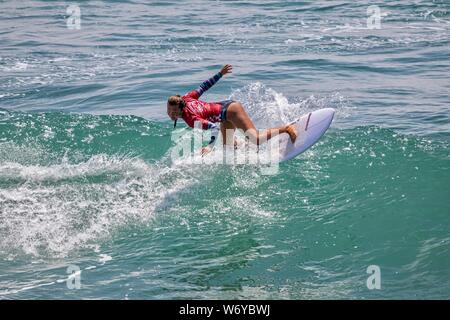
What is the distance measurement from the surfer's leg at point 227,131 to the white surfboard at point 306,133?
86 cm

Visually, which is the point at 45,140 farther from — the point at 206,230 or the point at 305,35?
the point at 305,35

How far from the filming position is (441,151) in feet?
41.2

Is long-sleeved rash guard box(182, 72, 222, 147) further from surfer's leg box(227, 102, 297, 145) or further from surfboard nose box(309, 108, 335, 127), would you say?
surfboard nose box(309, 108, 335, 127)

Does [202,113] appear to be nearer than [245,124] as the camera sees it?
Yes

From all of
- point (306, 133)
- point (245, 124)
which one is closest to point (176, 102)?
point (245, 124)

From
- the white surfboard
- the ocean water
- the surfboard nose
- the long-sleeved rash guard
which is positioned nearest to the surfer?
the long-sleeved rash guard

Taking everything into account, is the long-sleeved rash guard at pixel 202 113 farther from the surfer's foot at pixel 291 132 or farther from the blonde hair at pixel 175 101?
the surfer's foot at pixel 291 132

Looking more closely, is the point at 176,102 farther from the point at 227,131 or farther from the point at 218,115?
the point at 227,131

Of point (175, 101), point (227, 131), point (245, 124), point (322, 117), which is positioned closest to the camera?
point (175, 101)

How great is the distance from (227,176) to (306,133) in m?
1.47

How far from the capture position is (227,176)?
38.6 ft

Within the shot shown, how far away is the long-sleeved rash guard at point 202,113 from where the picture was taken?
11.1 metres

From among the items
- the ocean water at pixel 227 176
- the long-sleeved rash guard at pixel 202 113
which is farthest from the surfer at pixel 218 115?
the ocean water at pixel 227 176
